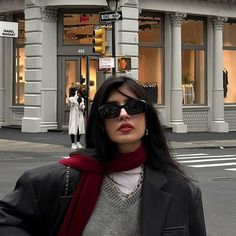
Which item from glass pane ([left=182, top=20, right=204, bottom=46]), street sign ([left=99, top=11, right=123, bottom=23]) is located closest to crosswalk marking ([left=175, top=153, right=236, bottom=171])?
street sign ([left=99, top=11, right=123, bottom=23])

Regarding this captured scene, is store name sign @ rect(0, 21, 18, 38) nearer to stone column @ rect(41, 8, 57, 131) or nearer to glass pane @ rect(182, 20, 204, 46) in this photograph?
stone column @ rect(41, 8, 57, 131)

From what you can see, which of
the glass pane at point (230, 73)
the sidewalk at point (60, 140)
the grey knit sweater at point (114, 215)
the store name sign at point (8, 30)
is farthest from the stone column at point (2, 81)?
the grey knit sweater at point (114, 215)

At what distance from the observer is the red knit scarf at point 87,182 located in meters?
2.30

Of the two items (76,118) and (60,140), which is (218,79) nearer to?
(60,140)

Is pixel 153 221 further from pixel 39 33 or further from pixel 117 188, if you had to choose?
pixel 39 33

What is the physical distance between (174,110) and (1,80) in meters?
8.03

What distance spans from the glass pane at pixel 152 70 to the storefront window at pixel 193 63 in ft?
4.18

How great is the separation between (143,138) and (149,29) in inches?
988

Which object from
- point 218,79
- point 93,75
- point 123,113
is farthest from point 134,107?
point 218,79

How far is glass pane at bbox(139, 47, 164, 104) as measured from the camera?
2709 centimetres

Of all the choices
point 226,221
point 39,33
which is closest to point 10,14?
point 39,33

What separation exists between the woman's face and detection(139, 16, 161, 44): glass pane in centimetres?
2463

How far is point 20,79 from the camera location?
91.6 ft

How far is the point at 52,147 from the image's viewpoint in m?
20.2
